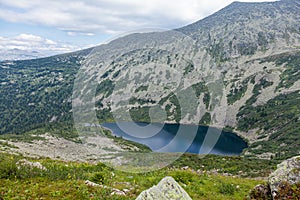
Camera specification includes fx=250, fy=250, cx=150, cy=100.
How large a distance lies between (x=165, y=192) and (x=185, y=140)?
14363cm

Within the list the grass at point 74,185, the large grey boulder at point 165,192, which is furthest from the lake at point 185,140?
the large grey boulder at point 165,192

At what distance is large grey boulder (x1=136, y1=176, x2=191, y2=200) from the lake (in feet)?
340

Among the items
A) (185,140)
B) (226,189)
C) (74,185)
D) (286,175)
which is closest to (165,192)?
(74,185)

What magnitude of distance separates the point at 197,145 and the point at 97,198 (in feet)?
414

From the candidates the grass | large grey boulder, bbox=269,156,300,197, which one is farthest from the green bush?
large grey boulder, bbox=269,156,300,197

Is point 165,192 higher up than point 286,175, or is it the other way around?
point 286,175

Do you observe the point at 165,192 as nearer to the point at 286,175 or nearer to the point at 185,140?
the point at 286,175

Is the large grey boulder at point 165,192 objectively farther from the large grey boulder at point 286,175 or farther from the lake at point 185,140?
the lake at point 185,140

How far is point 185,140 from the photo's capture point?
15038 cm

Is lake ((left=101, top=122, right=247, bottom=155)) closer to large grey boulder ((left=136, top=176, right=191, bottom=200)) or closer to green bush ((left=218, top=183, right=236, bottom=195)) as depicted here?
green bush ((left=218, top=183, right=236, bottom=195))

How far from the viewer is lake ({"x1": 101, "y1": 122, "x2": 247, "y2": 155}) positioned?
125 meters

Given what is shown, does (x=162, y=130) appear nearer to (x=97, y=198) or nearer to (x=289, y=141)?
(x=289, y=141)

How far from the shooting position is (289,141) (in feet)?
385

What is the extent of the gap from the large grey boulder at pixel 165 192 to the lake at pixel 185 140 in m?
104
